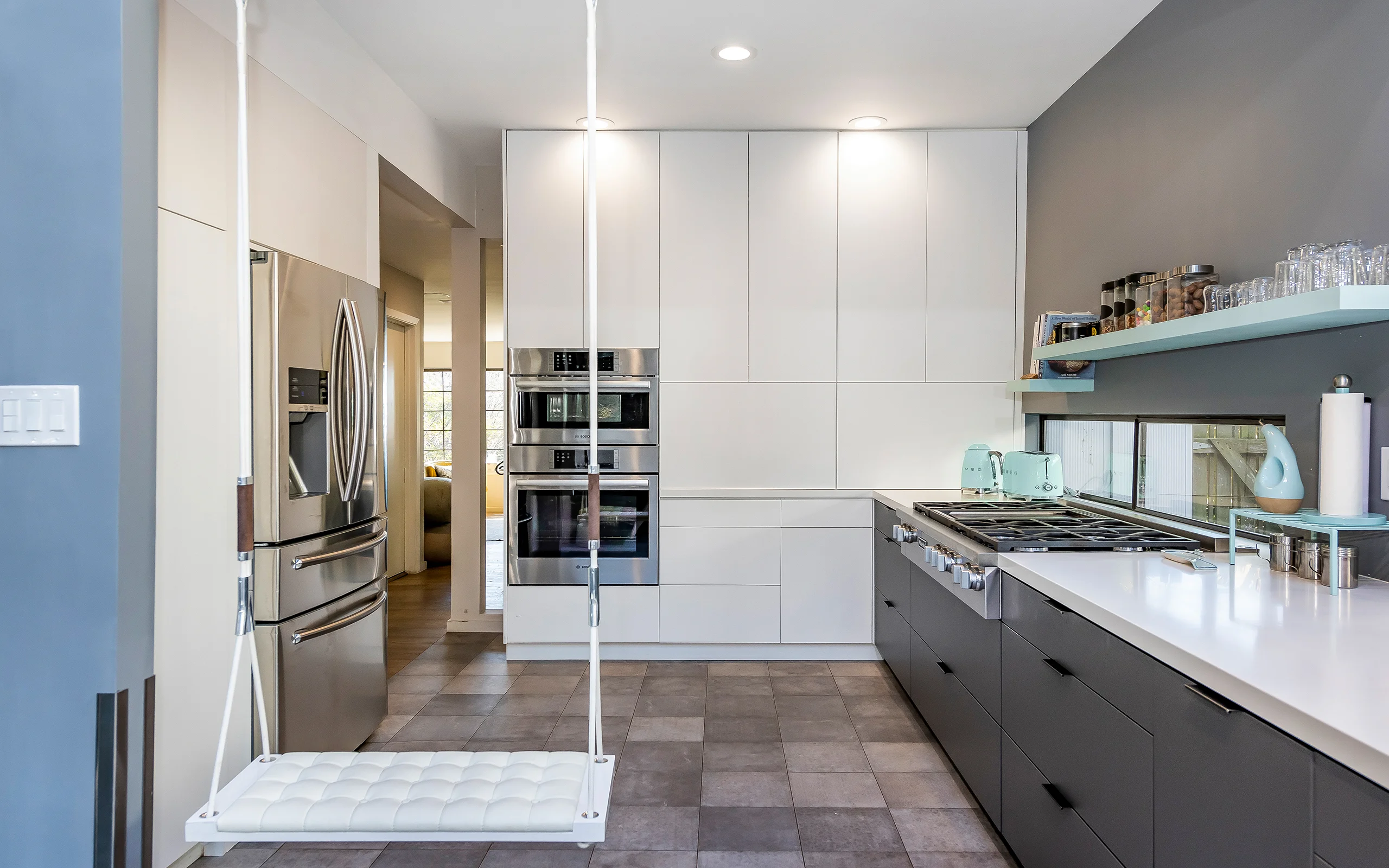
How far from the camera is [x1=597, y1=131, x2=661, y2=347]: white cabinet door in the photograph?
12.4ft

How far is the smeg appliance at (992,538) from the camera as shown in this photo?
2.12 meters

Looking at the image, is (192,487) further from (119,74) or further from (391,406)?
(391,406)

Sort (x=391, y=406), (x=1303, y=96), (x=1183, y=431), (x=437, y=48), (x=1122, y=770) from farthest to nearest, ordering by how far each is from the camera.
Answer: (x=391, y=406), (x=437, y=48), (x=1183, y=431), (x=1303, y=96), (x=1122, y=770)

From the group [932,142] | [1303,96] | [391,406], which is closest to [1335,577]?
[1303,96]

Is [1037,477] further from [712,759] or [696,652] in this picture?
[696,652]

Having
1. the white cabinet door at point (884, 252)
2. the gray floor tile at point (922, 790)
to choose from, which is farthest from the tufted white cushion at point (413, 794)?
the white cabinet door at point (884, 252)

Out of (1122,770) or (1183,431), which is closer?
(1122,770)

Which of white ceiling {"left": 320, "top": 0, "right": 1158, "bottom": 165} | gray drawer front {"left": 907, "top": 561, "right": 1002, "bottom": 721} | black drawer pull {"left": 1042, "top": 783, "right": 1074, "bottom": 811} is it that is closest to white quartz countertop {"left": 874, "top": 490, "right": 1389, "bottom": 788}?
gray drawer front {"left": 907, "top": 561, "right": 1002, "bottom": 721}

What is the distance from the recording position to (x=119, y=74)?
5.15 ft

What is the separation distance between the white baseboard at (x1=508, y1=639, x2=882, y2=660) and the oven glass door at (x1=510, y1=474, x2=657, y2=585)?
0.35 metres

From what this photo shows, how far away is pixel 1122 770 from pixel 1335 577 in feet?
2.26

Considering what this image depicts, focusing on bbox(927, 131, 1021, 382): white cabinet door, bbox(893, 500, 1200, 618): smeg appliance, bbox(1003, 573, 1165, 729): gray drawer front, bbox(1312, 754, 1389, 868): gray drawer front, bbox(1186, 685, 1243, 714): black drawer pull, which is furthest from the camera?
bbox(927, 131, 1021, 382): white cabinet door

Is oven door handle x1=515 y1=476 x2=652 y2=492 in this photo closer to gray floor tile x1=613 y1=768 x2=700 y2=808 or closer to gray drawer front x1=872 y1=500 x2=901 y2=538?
gray drawer front x1=872 y1=500 x2=901 y2=538

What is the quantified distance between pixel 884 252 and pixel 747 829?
8.91 feet
